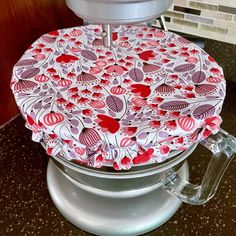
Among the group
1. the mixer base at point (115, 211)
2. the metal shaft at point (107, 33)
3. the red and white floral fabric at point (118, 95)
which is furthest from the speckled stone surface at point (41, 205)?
the metal shaft at point (107, 33)

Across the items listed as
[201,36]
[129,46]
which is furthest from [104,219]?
[201,36]

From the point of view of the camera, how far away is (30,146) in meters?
0.71

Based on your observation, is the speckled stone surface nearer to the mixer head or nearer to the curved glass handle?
the curved glass handle

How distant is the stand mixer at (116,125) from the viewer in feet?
1.31

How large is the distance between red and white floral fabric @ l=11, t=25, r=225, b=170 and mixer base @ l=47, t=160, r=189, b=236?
16cm

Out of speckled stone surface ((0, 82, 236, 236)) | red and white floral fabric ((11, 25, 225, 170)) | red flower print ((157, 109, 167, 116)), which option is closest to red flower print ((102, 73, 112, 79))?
red and white floral fabric ((11, 25, 225, 170))

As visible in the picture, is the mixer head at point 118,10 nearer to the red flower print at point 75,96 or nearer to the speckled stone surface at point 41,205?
the red flower print at point 75,96

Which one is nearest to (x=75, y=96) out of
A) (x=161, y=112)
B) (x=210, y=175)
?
(x=161, y=112)

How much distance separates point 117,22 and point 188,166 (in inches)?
15.0

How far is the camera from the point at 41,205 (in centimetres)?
60

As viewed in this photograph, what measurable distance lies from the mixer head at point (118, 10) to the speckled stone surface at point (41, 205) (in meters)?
0.36

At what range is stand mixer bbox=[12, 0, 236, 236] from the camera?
0.40 metres

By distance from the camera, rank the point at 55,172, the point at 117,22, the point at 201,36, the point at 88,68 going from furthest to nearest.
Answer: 1. the point at 201,36
2. the point at 55,172
3. the point at 88,68
4. the point at 117,22

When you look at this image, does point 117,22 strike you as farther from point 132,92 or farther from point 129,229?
point 129,229
